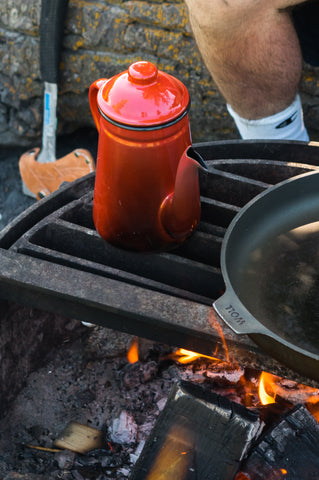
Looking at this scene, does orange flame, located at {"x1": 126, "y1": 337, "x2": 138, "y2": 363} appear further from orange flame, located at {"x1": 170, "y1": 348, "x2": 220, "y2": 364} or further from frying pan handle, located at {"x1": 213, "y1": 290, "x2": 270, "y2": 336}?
frying pan handle, located at {"x1": 213, "y1": 290, "x2": 270, "y2": 336}

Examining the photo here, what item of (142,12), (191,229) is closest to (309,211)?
(191,229)

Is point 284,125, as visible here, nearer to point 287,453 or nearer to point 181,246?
point 181,246

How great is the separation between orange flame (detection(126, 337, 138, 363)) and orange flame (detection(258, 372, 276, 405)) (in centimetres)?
38

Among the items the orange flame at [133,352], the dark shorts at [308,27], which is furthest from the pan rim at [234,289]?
the dark shorts at [308,27]

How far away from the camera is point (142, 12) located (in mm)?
2238

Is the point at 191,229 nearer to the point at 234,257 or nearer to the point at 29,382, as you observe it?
the point at 234,257

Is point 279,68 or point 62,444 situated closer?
point 62,444

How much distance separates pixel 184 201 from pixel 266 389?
56cm

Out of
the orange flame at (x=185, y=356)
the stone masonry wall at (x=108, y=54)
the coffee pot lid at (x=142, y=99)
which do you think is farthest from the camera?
the stone masonry wall at (x=108, y=54)

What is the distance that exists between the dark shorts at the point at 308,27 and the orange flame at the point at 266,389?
1.10m

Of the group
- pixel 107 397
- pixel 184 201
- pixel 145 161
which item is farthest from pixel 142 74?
pixel 107 397

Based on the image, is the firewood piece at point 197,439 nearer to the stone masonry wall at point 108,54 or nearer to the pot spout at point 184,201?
the pot spout at point 184,201

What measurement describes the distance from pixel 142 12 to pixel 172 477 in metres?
1.84

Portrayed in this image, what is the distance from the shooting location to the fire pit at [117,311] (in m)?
1.13
